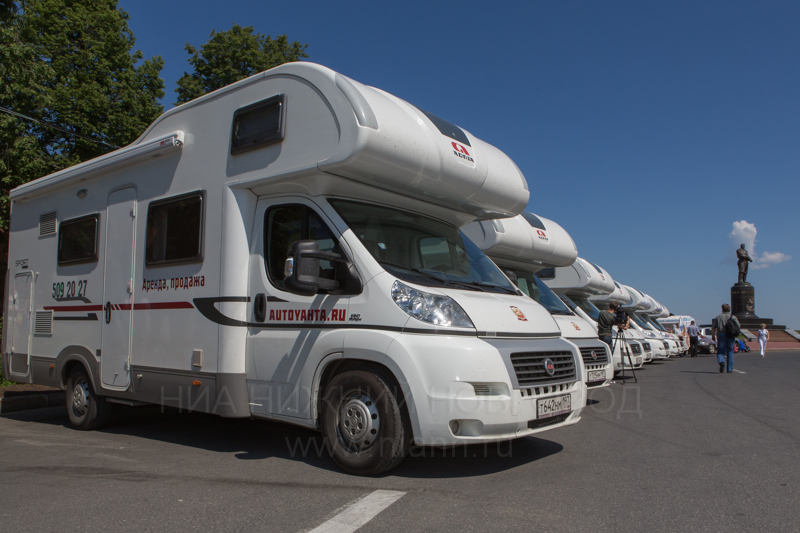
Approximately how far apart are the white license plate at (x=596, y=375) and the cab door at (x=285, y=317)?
4671 mm

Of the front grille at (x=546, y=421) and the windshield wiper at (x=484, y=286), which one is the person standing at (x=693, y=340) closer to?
the windshield wiper at (x=484, y=286)

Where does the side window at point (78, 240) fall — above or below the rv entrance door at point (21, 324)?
above

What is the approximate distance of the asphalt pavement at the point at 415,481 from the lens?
12.2 ft

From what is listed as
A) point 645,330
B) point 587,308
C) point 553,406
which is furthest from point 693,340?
point 553,406

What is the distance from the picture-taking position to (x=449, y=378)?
4.37m

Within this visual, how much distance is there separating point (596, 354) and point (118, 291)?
617 cm

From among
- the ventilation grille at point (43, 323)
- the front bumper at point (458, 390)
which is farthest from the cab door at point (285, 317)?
the ventilation grille at point (43, 323)

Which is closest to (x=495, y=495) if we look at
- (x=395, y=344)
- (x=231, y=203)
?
(x=395, y=344)

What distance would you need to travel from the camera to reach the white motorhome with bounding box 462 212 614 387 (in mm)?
8656

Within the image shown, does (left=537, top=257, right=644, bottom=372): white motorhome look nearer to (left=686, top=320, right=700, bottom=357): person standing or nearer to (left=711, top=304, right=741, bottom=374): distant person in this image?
(left=711, top=304, right=741, bottom=374): distant person

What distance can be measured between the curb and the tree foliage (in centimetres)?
569

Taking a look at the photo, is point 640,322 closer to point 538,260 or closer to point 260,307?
point 538,260

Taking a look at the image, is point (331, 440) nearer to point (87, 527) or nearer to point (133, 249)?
point (87, 527)

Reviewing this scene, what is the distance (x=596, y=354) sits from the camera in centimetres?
876
